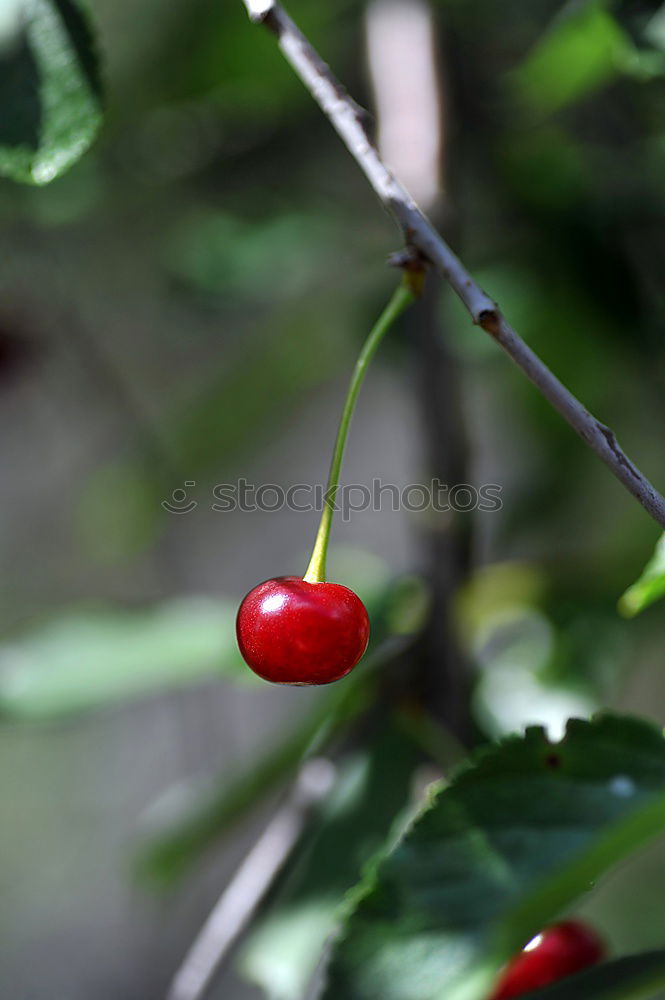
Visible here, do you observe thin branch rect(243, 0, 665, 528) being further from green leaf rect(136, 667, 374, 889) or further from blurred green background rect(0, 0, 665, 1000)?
green leaf rect(136, 667, 374, 889)

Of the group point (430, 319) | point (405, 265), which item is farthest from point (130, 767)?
point (405, 265)

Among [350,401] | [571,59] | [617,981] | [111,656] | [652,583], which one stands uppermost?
[571,59]

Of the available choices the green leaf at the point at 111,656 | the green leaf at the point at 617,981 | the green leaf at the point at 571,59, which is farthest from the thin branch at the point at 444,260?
the green leaf at the point at 111,656

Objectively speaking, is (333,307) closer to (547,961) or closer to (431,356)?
(431,356)

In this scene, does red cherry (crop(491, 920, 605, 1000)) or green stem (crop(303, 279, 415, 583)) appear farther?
red cherry (crop(491, 920, 605, 1000))

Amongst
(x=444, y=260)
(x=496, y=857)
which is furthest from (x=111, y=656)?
(x=444, y=260)

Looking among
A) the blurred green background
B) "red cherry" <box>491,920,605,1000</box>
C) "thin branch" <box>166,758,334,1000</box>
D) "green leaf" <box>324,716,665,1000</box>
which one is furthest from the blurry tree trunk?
"green leaf" <box>324,716,665,1000</box>
